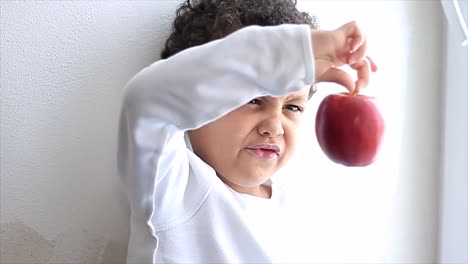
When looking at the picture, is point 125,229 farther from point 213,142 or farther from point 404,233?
point 404,233

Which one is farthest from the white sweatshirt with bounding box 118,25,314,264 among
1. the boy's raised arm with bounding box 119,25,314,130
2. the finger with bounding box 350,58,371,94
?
the finger with bounding box 350,58,371,94

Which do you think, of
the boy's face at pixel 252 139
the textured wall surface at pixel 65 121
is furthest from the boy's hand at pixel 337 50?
the textured wall surface at pixel 65 121

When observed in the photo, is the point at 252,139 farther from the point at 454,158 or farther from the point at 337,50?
the point at 454,158

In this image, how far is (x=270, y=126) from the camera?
0.92 m

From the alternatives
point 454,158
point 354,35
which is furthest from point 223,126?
point 454,158

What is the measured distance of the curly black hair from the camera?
1.00m

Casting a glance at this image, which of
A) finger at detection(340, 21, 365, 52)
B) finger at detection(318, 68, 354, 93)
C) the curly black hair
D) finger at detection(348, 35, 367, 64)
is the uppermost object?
the curly black hair

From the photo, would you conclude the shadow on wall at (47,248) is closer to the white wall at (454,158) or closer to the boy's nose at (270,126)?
the boy's nose at (270,126)

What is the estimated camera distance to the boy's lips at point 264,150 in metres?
0.93

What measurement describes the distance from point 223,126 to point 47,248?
0.34m

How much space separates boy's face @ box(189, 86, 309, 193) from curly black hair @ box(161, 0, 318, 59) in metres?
0.13

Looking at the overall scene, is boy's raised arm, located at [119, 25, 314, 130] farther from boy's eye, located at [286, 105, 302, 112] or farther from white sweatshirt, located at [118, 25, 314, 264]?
boy's eye, located at [286, 105, 302, 112]

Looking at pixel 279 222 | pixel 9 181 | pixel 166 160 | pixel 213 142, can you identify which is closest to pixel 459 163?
pixel 279 222

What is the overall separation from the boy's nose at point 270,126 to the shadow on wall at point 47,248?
0.32 metres
